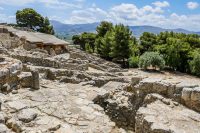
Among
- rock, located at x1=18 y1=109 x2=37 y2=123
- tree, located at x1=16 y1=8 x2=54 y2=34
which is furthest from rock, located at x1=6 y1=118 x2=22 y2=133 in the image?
tree, located at x1=16 y1=8 x2=54 y2=34

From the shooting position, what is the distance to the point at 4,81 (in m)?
9.84

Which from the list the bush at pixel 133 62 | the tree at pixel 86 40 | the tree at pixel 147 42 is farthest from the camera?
the tree at pixel 86 40

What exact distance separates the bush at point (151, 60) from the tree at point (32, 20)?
27155 mm

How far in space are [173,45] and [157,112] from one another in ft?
126

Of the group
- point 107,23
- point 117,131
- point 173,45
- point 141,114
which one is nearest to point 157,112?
point 141,114

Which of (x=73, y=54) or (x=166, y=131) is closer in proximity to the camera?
(x=166, y=131)

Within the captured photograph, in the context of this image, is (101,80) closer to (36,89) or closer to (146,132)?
(36,89)

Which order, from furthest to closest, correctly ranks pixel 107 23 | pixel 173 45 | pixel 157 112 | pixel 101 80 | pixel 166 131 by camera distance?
pixel 107 23 < pixel 173 45 < pixel 101 80 < pixel 157 112 < pixel 166 131

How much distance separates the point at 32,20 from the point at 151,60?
101 ft

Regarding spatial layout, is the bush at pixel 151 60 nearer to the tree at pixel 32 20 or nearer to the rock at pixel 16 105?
the tree at pixel 32 20

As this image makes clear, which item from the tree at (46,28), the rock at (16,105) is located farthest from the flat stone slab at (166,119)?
the tree at (46,28)

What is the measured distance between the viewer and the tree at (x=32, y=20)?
201 ft

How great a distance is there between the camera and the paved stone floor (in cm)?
742

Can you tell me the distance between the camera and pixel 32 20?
61.5m
